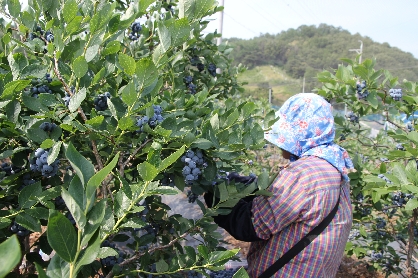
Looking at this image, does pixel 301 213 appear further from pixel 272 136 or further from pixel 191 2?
pixel 191 2

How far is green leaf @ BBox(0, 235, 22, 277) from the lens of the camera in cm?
36

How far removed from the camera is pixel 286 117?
5.09 ft

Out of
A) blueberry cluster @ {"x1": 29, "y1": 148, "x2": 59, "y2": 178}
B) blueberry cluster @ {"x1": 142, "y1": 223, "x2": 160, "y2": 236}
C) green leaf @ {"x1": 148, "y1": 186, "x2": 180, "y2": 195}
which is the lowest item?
blueberry cluster @ {"x1": 142, "y1": 223, "x2": 160, "y2": 236}

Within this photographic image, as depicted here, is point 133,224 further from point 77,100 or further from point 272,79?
point 272,79

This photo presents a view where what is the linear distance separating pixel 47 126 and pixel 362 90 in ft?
6.47

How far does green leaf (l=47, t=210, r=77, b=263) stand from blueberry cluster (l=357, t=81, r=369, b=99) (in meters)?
2.16

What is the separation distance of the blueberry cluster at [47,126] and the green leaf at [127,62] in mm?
306

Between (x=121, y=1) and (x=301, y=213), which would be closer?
(x=301, y=213)

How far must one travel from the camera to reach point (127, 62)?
78 centimetres

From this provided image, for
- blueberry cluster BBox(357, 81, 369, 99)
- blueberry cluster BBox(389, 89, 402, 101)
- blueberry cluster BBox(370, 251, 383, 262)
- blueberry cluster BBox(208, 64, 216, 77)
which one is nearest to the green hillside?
blueberry cluster BBox(370, 251, 383, 262)

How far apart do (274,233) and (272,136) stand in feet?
1.35

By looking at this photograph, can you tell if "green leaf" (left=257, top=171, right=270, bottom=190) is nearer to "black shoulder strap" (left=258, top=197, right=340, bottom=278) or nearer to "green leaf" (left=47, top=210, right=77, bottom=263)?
"black shoulder strap" (left=258, top=197, right=340, bottom=278)

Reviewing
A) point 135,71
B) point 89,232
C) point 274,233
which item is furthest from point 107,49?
point 274,233

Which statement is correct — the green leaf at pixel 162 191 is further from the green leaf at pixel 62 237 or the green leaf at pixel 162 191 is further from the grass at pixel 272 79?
the grass at pixel 272 79
